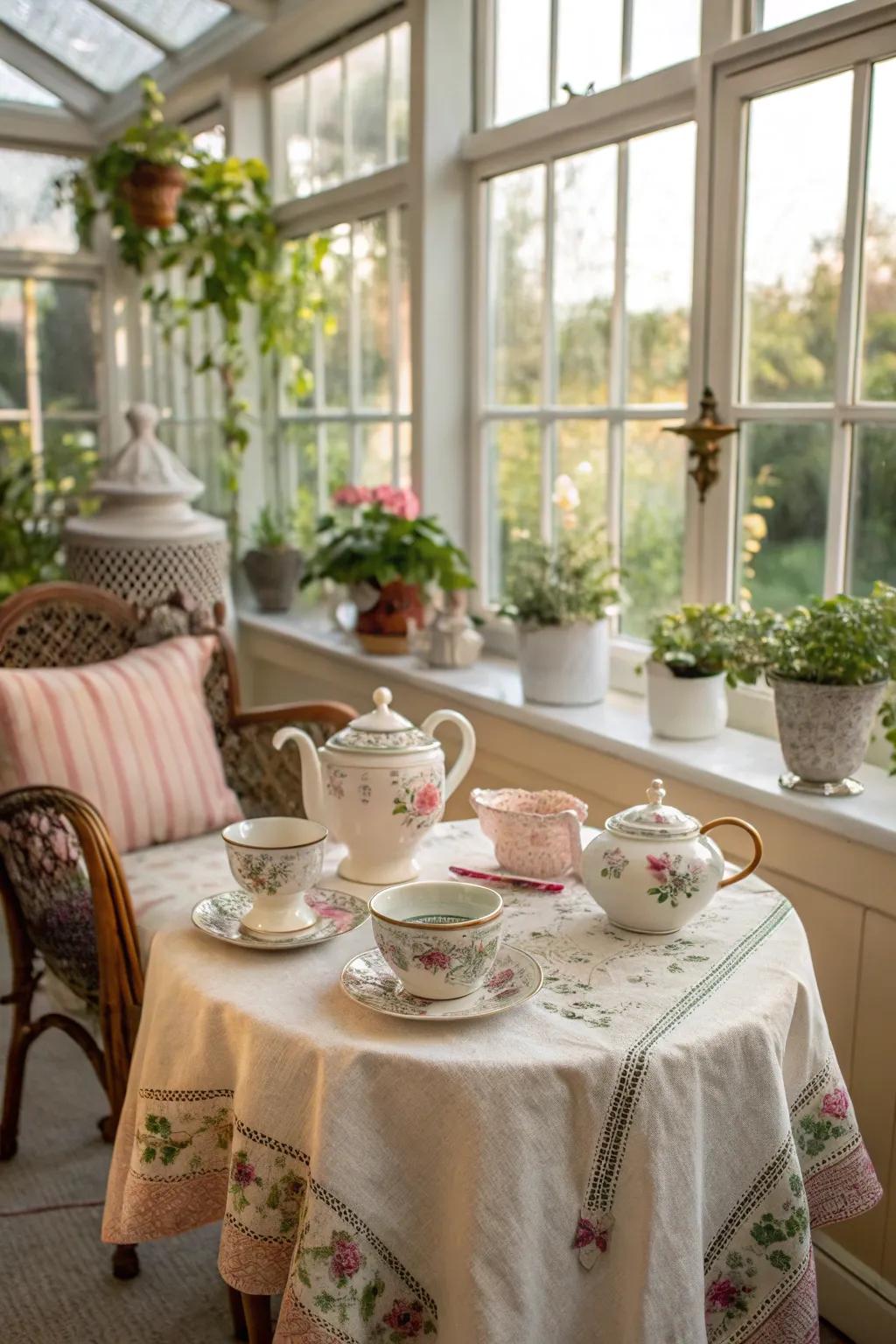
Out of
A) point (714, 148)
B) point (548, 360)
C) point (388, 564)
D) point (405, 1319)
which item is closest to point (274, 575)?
point (388, 564)

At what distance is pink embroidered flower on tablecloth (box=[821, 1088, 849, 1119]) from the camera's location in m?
1.48

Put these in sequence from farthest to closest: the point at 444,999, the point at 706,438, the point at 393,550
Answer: the point at 393,550
the point at 706,438
the point at 444,999

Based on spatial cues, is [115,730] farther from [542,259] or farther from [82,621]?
[542,259]

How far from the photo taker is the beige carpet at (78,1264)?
1.92m

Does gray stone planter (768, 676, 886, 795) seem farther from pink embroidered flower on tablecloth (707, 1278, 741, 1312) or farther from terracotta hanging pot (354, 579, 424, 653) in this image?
terracotta hanging pot (354, 579, 424, 653)

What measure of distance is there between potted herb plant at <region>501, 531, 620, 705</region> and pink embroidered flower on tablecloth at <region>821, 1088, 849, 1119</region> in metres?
1.18

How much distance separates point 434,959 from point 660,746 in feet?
3.32

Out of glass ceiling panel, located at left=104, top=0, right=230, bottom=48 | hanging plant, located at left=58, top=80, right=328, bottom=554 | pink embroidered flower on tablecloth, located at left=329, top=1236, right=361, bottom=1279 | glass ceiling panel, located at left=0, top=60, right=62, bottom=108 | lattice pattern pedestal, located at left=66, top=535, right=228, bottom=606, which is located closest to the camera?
pink embroidered flower on tablecloth, located at left=329, top=1236, right=361, bottom=1279

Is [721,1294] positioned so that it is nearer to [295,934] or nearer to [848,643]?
[295,934]

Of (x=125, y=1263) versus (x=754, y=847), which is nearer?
(x=754, y=847)

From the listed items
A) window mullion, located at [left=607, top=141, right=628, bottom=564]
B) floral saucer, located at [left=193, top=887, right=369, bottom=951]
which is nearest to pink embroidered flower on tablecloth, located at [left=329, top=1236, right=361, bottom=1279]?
floral saucer, located at [left=193, top=887, right=369, bottom=951]

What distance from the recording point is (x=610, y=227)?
265cm

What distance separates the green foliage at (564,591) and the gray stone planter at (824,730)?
0.63 metres

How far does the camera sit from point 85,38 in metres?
4.33
